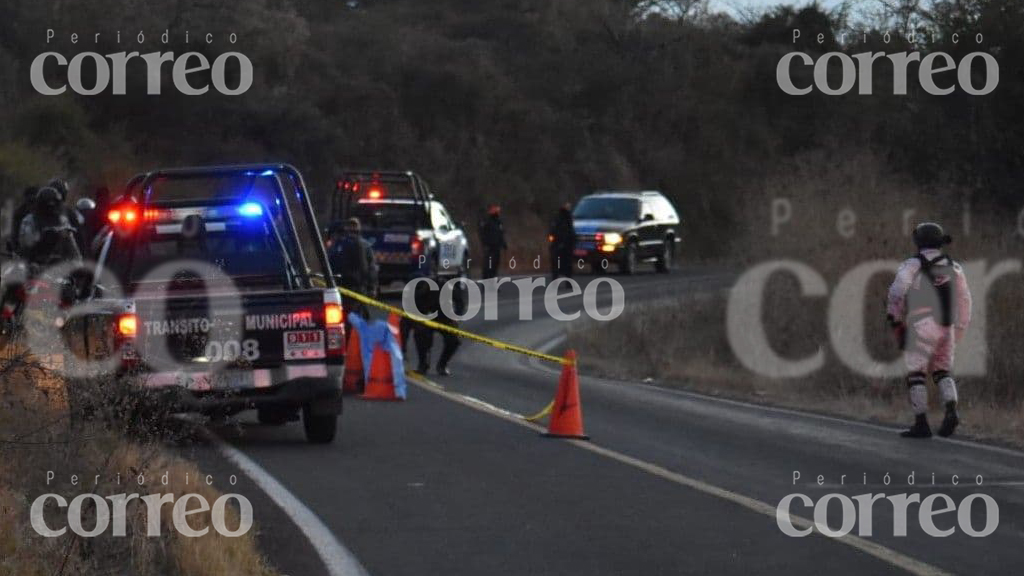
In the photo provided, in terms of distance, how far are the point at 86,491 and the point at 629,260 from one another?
31.9m

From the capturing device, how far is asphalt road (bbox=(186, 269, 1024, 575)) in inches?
348

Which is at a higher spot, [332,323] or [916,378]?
[332,323]

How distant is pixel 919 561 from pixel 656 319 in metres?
18.8

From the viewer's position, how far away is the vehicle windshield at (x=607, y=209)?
4069 cm

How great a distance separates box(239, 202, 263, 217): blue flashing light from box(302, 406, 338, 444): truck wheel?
201 cm

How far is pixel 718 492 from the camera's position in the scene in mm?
11125

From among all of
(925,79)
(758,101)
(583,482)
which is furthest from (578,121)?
(583,482)

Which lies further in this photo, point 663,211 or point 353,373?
Answer: point 663,211

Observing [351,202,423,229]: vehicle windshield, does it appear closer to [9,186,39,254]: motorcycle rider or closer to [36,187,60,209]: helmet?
[9,186,39,254]: motorcycle rider

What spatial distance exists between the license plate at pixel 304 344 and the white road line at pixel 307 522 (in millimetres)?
852

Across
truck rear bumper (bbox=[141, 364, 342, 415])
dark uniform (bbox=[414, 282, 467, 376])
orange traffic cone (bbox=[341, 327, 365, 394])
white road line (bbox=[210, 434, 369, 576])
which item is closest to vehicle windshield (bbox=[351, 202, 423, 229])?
dark uniform (bbox=[414, 282, 467, 376])

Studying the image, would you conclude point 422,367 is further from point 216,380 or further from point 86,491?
point 86,491

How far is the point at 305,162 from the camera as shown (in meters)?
48.4

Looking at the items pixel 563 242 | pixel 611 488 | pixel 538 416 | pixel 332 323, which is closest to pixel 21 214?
pixel 538 416
